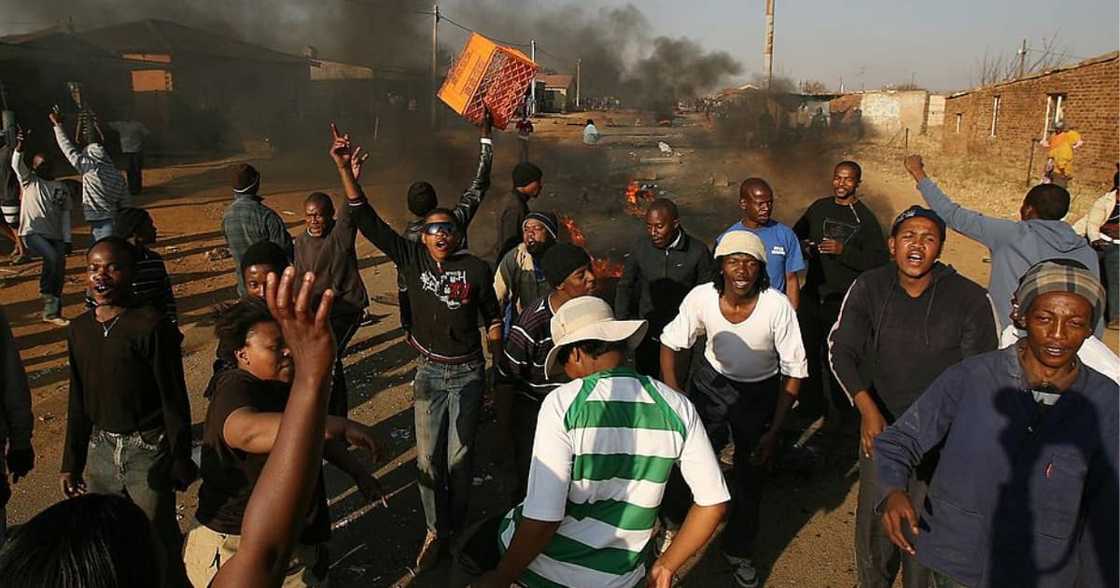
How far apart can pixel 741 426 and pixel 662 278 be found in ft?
4.42

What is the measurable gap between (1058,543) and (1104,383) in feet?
1.65

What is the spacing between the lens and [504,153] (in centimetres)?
2627

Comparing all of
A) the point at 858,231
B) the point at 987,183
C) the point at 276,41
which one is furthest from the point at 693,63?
the point at 858,231

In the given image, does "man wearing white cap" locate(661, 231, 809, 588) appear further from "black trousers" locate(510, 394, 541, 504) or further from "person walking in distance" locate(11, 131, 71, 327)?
"person walking in distance" locate(11, 131, 71, 327)

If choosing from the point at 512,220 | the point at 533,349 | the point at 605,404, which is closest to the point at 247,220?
the point at 512,220

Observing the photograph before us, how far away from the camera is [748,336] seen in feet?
→ 12.3

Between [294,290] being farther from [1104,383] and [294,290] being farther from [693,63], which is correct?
[693,63]

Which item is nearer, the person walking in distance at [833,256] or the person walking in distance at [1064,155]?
the person walking in distance at [833,256]

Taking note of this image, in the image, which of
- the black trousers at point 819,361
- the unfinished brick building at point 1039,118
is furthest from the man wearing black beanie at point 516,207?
the unfinished brick building at point 1039,118

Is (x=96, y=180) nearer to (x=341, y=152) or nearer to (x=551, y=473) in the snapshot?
(x=341, y=152)

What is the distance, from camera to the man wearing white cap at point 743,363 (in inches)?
146

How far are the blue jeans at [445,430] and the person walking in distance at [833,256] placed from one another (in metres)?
2.85

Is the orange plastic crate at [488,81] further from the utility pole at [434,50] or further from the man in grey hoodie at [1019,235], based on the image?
the utility pole at [434,50]

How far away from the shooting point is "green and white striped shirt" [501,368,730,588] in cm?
216
